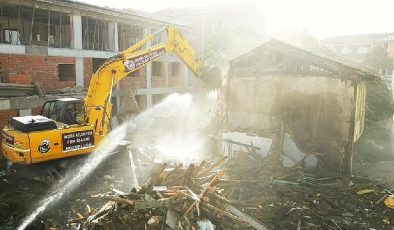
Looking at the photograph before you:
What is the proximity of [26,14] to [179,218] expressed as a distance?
18.9m

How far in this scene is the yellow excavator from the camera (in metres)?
10.9

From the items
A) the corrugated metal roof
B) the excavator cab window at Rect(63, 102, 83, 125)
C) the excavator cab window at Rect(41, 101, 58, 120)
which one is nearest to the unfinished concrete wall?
the corrugated metal roof

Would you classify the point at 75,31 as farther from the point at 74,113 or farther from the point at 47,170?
the point at 47,170

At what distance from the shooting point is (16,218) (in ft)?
33.2

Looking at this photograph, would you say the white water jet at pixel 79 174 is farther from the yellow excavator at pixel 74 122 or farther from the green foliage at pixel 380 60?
the green foliage at pixel 380 60

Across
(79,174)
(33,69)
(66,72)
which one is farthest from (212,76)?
(66,72)

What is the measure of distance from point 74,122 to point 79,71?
29.0ft

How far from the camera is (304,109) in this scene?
14.3 m

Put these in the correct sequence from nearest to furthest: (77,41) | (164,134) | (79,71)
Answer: (77,41) → (79,71) → (164,134)

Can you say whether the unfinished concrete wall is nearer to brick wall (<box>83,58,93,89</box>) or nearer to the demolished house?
the demolished house

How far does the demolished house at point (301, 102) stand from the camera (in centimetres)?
1349

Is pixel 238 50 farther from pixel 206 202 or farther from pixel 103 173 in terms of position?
pixel 206 202

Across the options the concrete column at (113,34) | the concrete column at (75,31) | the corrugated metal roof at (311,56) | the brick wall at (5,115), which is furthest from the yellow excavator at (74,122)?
the concrete column at (113,34)

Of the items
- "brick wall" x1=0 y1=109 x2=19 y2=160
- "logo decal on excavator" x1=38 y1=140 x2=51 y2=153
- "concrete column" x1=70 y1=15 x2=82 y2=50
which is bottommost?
"logo decal on excavator" x1=38 y1=140 x2=51 y2=153
